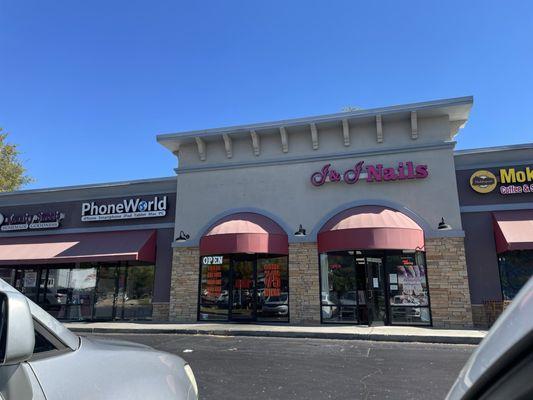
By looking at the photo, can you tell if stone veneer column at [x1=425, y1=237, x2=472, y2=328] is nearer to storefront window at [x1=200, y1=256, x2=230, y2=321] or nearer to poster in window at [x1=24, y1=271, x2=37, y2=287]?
storefront window at [x1=200, y1=256, x2=230, y2=321]

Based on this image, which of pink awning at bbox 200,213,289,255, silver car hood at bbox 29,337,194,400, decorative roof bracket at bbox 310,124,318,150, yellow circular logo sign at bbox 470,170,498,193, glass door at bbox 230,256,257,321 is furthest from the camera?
decorative roof bracket at bbox 310,124,318,150

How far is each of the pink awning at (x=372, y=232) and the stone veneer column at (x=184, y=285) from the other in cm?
551

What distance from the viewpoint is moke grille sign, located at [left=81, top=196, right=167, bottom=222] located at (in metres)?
19.2

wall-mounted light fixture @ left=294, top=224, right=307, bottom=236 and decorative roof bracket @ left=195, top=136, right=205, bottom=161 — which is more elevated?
decorative roof bracket @ left=195, top=136, right=205, bottom=161

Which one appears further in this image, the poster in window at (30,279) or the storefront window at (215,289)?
the poster in window at (30,279)

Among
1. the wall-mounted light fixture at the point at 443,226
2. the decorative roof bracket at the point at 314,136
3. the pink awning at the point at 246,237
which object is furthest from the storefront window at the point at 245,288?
the wall-mounted light fixture at the point at 443,226

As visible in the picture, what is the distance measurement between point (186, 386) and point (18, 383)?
1.28 m

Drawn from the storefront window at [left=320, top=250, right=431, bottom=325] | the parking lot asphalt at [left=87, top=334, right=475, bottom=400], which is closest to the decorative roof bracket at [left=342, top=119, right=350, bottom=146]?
the storefront window at [left=320, top=250, right=431, bottom=325]

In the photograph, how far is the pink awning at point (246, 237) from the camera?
627 inches

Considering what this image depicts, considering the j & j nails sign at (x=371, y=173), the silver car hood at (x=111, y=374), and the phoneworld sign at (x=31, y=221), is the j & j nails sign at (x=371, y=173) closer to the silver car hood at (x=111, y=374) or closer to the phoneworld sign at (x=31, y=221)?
the phoneworld sign at (x=31, y=221)

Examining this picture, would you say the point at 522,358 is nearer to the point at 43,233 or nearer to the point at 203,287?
the point at 203,287

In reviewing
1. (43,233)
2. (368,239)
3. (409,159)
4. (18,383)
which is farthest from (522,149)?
(43,233)

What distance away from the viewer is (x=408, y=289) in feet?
50.5

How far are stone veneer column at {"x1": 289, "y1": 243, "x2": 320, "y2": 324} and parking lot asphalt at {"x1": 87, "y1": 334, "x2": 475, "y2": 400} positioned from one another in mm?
3813
